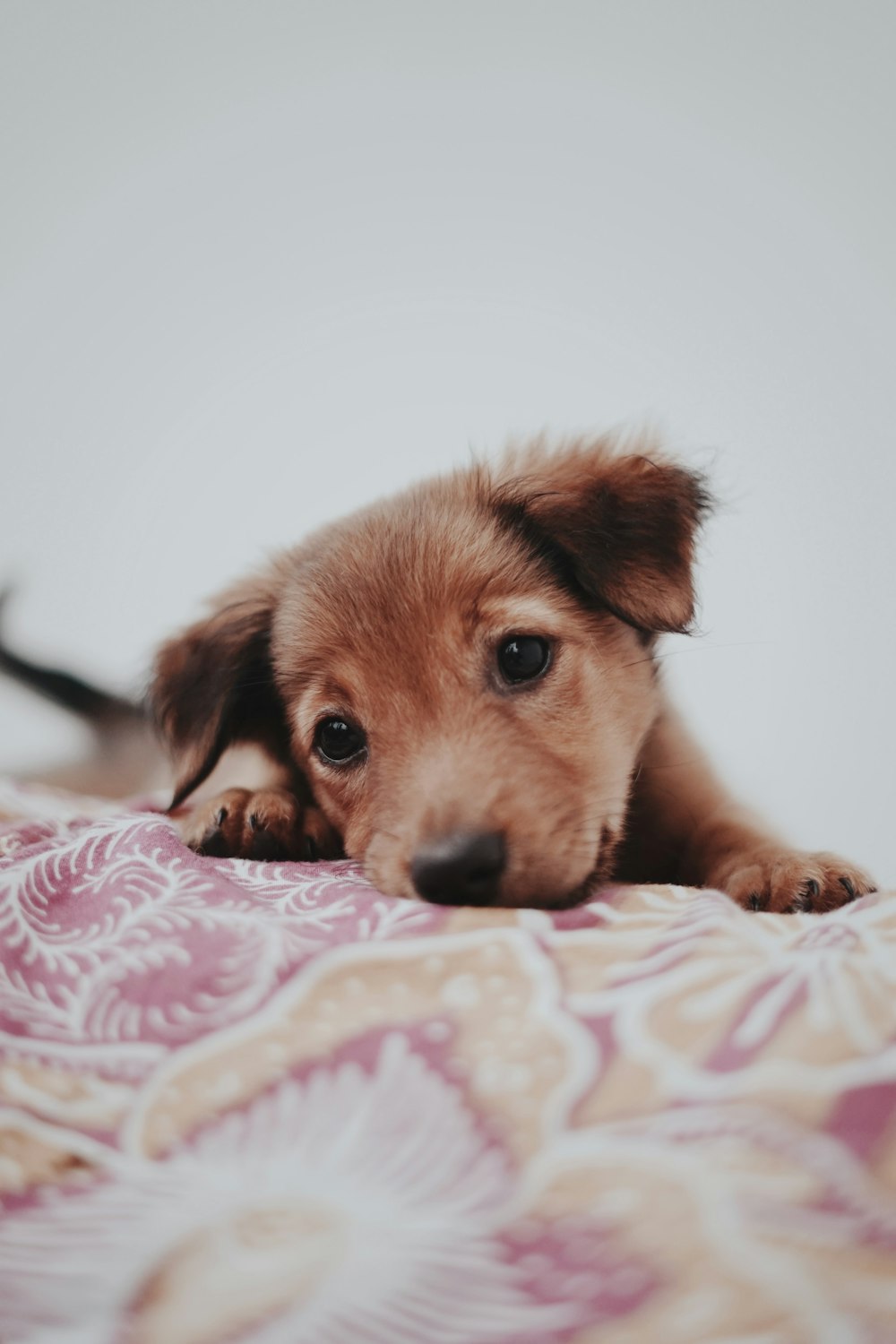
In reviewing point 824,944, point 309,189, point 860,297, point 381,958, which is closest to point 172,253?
point 309,189

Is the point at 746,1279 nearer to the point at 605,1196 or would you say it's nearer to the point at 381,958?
the point at 605,1196

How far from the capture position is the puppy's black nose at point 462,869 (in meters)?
1.27

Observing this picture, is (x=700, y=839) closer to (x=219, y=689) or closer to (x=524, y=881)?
(x=524, y=881)

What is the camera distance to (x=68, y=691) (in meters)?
3.52

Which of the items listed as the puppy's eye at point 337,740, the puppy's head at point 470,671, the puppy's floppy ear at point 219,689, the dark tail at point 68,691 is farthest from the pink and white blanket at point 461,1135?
the dark tail at point 68,691

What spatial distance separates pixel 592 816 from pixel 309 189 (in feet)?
8.35

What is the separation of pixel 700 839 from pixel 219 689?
1138 millimetres

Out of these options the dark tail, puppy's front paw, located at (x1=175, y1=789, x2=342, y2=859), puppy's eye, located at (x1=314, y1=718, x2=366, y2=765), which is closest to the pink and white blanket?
puppy's front paw, located at (x1=175, y1=789, x2=342, y2=859)

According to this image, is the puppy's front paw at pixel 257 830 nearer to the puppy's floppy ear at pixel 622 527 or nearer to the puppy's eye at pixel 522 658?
the puppy's eye at pixel 522 658

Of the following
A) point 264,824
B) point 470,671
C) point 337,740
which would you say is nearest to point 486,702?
point 470,671

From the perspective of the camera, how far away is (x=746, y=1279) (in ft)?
2.19

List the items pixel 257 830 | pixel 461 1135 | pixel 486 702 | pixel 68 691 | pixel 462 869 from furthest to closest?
pixel 68 691 < pixel 257 830 < pixel 486 702 < pixel 462 869 < pixel 461 1135

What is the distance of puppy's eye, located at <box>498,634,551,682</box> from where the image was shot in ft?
5.58

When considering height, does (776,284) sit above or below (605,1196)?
above
